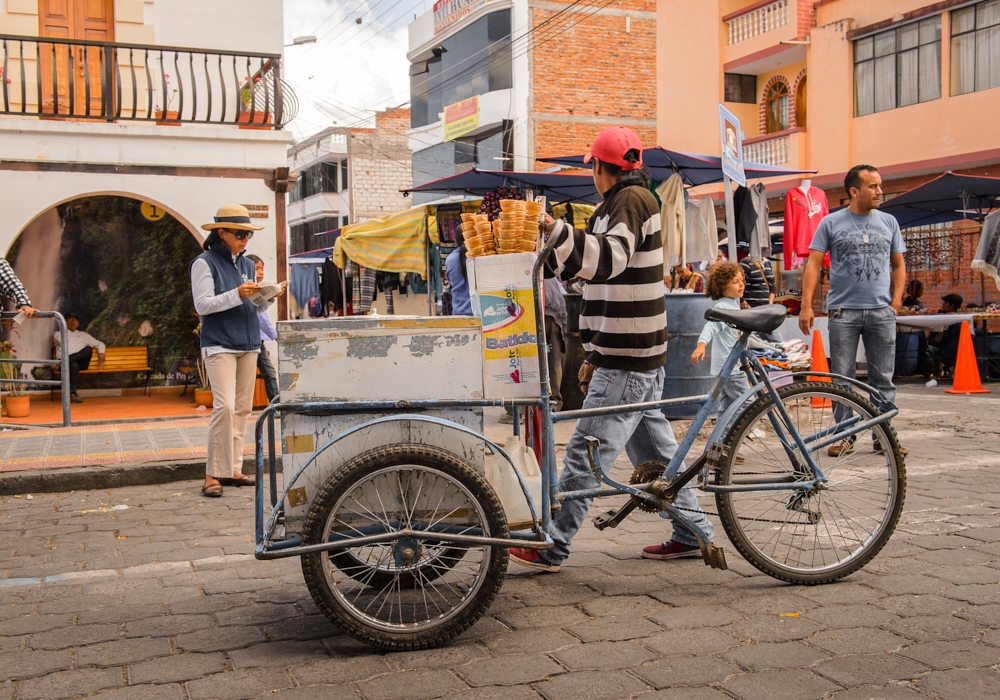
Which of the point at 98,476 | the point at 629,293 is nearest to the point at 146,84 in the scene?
the point at 98,476

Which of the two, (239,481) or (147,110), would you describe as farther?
(147,110)

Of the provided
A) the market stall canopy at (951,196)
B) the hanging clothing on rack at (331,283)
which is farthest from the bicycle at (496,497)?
the hanging clothing on rack at (331,283)

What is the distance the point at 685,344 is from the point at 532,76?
2592cm

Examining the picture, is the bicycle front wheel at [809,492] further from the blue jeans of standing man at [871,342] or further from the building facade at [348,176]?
the building facade at [348,176]

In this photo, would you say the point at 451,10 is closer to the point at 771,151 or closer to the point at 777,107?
the point at 777,107

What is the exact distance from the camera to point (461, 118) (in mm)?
34938

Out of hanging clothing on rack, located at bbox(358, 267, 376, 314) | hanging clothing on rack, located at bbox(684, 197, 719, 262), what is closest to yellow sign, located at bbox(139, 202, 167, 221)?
hanging clothing on rack, located at bbox(358, 267, 376, 314)

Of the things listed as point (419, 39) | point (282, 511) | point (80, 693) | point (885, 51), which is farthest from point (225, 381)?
point (419, 39)

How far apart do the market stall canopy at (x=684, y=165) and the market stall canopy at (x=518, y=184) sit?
74 centimetres

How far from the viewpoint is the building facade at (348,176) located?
133 feet

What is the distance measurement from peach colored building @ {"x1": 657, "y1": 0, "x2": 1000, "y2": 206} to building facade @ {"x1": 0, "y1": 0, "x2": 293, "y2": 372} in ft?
44.5

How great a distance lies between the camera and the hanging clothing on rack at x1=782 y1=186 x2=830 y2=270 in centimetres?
→ 1188

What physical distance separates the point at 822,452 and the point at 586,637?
5.08ft

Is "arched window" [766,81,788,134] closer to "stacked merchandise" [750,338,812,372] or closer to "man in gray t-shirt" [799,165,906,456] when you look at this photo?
"man in gray t-shirt" [799,165,906,456]
